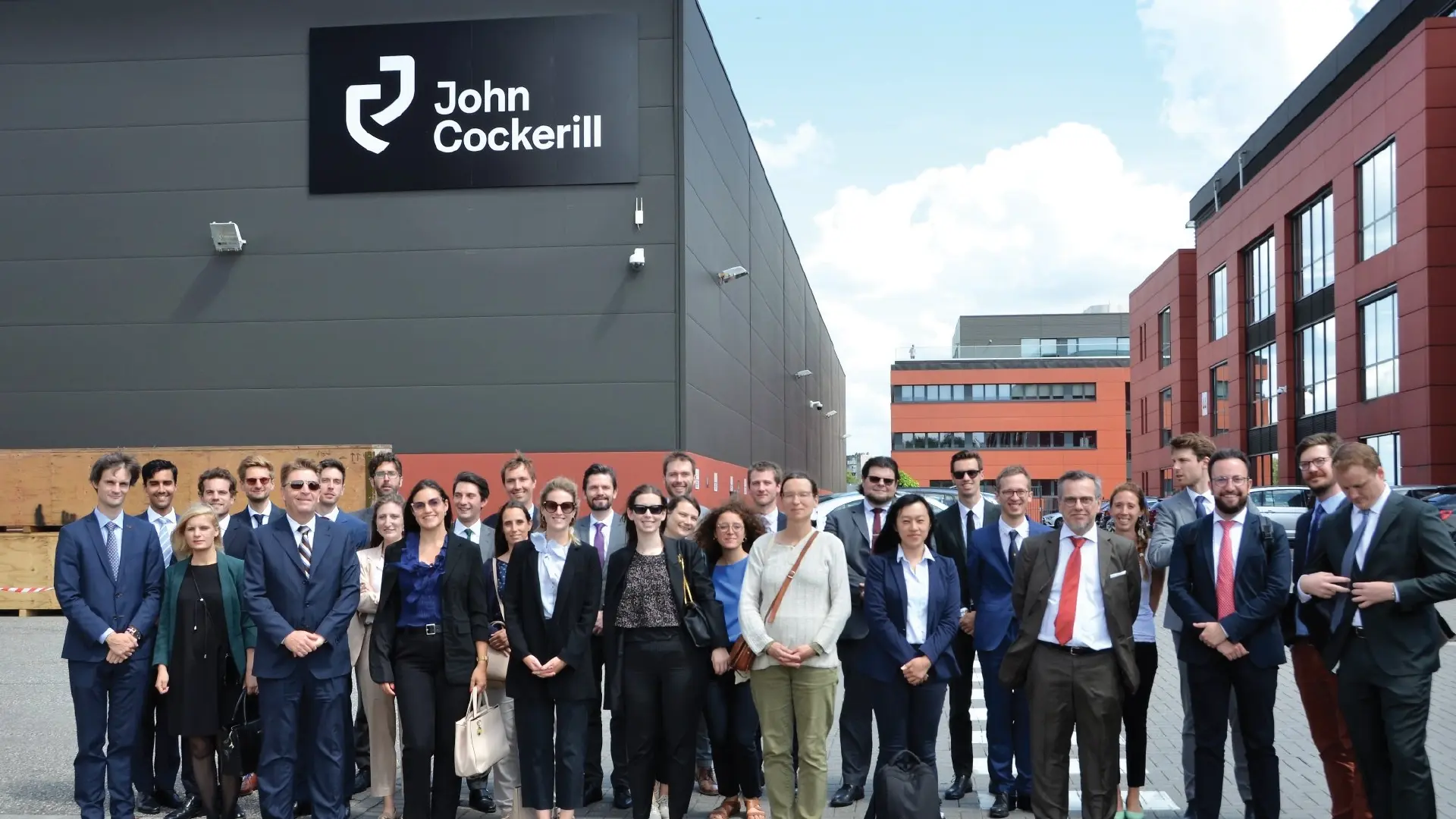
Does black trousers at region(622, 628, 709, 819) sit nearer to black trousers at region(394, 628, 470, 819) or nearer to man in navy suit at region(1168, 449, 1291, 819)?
black trousers at region(394, 628, 470, 819)

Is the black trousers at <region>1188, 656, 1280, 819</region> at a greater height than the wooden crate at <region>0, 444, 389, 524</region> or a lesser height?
lesser

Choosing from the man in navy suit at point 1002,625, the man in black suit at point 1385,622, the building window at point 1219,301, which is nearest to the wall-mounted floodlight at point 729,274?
the man in navy suit at point 1002,625

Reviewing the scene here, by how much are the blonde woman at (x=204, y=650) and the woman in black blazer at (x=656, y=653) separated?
2101 millimetres

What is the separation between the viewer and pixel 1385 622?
569 centimetres

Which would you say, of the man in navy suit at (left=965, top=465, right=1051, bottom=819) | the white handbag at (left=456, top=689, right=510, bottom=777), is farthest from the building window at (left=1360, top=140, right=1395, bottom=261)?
the white handbag at (left=456, top=689, right=510, bottom=777)

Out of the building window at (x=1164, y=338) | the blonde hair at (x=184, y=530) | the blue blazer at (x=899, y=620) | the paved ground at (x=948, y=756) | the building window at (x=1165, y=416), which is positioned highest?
the building window at (x=1164, y=338)

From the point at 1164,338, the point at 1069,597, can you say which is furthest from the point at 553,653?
the point at 1164,338

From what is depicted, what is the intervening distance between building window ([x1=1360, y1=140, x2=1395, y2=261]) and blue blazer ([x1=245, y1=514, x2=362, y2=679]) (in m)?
31.9

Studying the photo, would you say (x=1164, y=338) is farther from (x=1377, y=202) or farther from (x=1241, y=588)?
(x=1241, y=588)

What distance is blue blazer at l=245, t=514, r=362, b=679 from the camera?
255 inches

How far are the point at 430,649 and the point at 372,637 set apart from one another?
34 centimetres

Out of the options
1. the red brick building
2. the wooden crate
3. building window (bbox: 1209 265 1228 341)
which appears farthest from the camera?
building window (bbox: 1209 265 1228 341)

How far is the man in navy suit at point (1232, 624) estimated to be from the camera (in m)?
6.08

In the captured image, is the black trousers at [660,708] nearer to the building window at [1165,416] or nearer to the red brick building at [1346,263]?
the red brick building at [1346,263]
